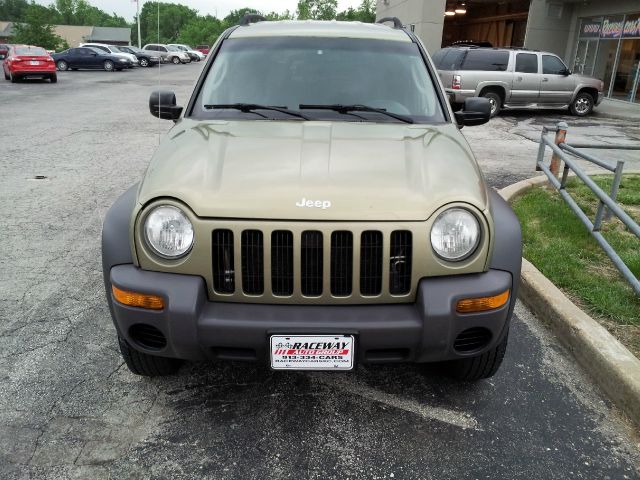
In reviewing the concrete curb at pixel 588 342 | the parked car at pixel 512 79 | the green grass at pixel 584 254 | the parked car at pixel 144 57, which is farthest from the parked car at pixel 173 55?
the concrete curb at pixel 588 342

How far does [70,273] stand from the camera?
4461 millimetres

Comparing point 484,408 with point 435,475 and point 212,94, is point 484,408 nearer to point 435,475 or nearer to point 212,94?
point 435,475

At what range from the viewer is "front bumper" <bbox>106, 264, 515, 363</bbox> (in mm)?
2383

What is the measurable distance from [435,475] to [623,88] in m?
21.5

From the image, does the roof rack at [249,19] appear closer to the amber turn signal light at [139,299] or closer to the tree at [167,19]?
the amber turn signal light at [139,299]

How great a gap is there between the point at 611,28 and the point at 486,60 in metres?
8.96

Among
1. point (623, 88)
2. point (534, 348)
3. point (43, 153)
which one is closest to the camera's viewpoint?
point (534, 348)

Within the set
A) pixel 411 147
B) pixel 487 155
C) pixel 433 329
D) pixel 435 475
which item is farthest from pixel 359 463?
pixel 487 155

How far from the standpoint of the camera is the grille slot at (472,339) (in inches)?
99.3

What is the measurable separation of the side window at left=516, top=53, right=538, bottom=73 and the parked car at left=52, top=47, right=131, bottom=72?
27.1 meters

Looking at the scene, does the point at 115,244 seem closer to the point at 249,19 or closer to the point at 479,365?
the point at 479,365

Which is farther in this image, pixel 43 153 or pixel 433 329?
pixel 43 153

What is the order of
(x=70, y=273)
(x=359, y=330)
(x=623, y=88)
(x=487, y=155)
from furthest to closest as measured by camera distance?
(x=623, y=88) < (x=487, y=155) < (x=70, y=273) < (x=359, y=330)

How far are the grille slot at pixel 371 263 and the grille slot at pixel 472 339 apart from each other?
439 millimetres
